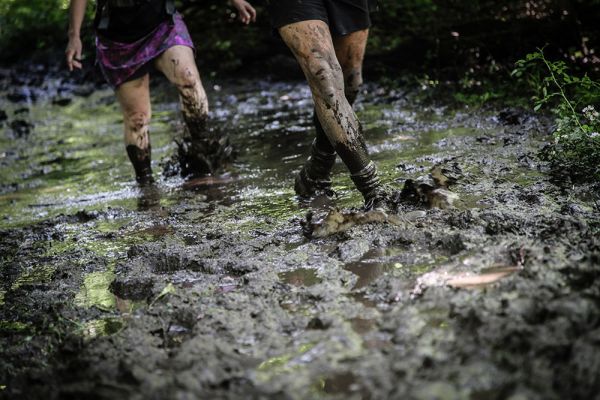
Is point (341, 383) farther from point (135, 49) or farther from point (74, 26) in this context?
point (74, 26)

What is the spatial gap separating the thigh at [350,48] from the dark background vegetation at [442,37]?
0.61m

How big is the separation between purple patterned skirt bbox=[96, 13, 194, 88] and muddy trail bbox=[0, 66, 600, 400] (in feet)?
3.10

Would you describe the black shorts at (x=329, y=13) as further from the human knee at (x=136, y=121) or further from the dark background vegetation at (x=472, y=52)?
the human knee at (x=136, y=121)

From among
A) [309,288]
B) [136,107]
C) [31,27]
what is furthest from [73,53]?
[31,27]

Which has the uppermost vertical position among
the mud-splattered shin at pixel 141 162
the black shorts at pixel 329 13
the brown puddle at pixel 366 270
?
the black shorts at pixel 329 13

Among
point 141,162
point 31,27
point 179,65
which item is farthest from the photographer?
point 31,27

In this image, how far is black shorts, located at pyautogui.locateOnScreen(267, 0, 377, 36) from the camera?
10.4ft

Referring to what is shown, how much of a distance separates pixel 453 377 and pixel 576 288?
0.58 m

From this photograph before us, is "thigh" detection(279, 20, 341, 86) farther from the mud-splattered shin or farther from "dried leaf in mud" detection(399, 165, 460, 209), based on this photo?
the mud-splattered shin

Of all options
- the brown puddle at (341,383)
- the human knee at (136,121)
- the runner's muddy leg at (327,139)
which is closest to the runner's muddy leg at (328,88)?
the runner's muddy leg at (327,139)

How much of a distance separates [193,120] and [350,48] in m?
1.71

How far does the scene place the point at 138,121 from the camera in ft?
16.1

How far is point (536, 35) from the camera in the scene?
22.2ft

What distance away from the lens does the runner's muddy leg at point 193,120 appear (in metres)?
4.57
